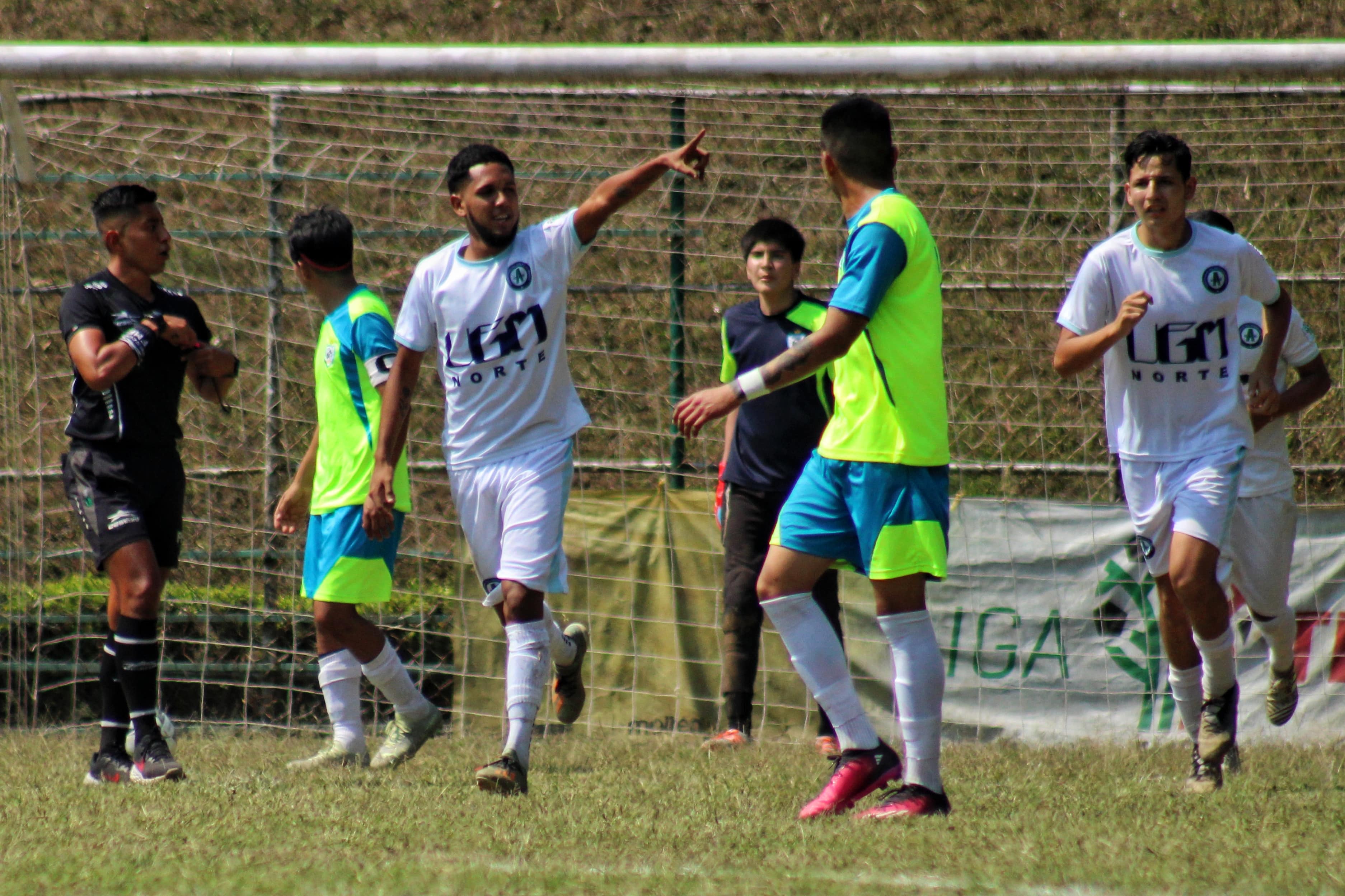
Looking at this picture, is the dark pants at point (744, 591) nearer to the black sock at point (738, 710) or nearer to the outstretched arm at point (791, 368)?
the black sock at point (738, 710)

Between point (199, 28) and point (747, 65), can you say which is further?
point (199, 28)

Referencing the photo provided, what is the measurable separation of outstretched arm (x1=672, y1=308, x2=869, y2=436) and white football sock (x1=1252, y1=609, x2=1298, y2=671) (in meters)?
2.71

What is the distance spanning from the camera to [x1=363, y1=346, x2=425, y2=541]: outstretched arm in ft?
15.3

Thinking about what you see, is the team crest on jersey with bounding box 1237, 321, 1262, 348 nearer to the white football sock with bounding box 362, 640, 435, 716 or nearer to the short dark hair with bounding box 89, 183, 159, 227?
the white football sock with bounding box 362, 640, 435, 716

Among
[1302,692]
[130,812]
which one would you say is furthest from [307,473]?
[1302,692]

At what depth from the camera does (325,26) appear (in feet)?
36.4

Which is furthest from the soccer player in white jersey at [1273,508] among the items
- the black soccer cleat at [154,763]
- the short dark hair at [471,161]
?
the black soccer cleat at [154,763]

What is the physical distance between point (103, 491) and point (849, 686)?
2901mm

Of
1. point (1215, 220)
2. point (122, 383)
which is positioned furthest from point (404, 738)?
point (1215, 220)

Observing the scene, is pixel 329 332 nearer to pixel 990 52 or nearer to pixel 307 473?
pixel 307 473

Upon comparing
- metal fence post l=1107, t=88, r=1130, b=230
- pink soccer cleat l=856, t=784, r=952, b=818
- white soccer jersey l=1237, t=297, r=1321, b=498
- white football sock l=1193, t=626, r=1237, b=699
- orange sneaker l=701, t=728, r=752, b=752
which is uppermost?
metal fence post l=1107, t=88, r=1130, b=230

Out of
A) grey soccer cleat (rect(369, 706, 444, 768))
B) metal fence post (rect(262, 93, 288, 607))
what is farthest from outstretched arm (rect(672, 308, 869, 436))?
metal fence post (rect(262, 93, 288, 607))

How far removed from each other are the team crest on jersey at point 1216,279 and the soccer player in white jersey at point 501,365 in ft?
6.51

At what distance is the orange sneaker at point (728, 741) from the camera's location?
5.96 meters
